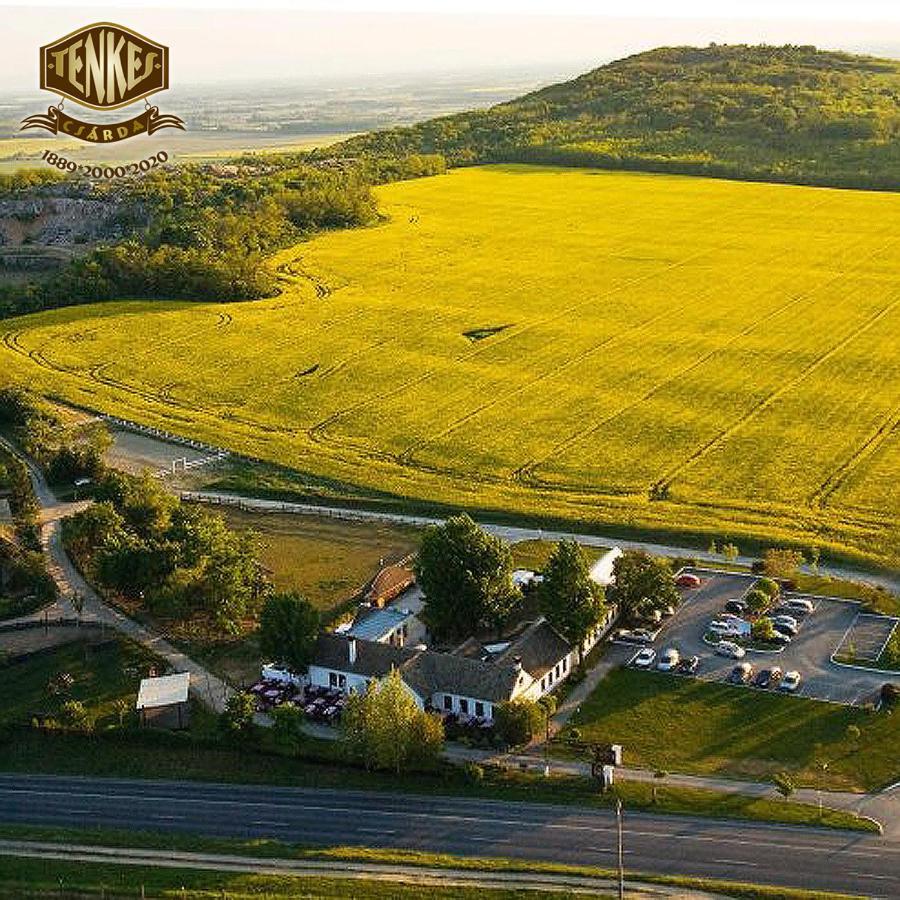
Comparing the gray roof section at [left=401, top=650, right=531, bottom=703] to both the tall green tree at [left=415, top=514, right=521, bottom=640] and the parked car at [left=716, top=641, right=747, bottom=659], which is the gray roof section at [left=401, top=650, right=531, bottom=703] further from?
the parked car at [left=716, top=641, right=747, bottom=659]

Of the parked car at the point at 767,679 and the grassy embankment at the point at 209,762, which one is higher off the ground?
the parked car at the point at 767,679

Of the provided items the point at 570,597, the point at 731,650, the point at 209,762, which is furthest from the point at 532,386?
the point at 209,762

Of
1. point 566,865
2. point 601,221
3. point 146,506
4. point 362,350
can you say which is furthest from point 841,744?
point 601,221

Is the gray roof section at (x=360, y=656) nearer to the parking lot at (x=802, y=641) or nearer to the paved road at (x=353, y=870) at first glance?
the paved road at (x=353, y=870)

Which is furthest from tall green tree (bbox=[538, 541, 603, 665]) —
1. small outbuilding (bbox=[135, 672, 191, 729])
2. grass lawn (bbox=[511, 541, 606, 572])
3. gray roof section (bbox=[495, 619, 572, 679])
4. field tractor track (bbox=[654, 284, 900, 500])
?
field tractor track (bbox=[654, 284, 900, 500])

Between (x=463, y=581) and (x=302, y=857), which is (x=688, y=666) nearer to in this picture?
(x=463, y=581)

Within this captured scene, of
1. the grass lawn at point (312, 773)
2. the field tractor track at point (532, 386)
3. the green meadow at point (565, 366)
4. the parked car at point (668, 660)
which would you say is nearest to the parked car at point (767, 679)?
the parked car at point (668, 660)

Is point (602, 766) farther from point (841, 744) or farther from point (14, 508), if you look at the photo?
point (14, 508)
